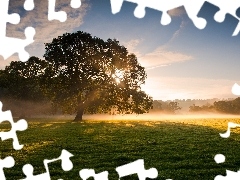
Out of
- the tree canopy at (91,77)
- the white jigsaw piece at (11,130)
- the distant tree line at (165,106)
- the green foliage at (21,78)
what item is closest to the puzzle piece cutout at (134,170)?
the white jigsaw piece at (11,130)

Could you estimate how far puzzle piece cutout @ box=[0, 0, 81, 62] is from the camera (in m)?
8.70

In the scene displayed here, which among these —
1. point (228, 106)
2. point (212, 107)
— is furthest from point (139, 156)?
point (212, 107)

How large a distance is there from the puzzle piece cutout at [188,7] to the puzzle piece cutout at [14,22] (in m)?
1.68

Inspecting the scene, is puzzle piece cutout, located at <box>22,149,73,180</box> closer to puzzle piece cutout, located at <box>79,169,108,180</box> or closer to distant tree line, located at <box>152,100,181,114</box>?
puzzle piece cutout, located at <box>79,169,108,180</box>

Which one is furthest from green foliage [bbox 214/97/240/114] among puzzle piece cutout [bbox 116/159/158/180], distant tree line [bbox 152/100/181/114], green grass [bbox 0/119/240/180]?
puzzle piece cutout [bbox 116/159/158/180]

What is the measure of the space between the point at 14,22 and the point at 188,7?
4625 millimetres

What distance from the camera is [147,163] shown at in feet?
58.3

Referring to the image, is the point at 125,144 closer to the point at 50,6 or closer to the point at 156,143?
the point at 156,143

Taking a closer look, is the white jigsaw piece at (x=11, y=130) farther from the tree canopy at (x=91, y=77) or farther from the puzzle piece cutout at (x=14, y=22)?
the tree canopy at (x=91, y=77)

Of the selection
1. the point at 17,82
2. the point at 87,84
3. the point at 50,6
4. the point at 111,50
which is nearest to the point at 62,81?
the point at 87,84

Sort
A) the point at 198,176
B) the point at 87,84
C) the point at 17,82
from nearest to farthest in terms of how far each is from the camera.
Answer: the point at 198,176
the point at 87,84
the point at 17,82

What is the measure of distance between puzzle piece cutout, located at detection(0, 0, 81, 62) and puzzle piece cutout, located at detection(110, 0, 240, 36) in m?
1.68

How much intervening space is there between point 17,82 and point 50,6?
78958 millimetres

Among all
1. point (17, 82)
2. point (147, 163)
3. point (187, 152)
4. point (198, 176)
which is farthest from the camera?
point (17, 82)
